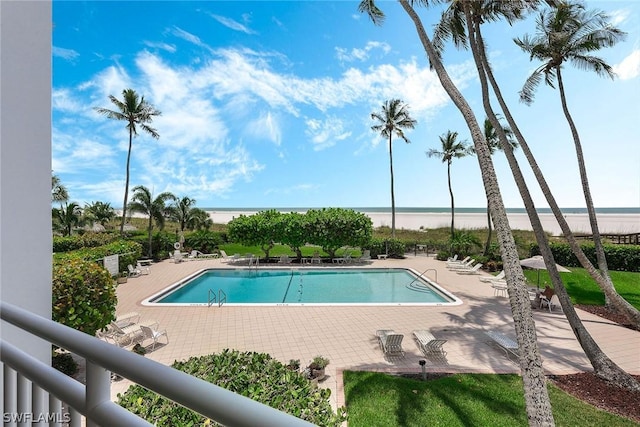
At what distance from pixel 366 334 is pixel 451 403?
3.63 metres

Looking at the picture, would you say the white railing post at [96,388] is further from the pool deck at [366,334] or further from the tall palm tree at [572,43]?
the tall palm tree at [572,43]

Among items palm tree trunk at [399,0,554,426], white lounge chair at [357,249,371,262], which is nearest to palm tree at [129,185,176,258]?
white lounge chair at [357,249,371,262]

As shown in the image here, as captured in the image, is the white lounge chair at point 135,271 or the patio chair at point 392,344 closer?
the patio chair at point 392,344

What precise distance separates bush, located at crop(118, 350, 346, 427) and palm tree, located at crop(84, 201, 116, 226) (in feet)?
113

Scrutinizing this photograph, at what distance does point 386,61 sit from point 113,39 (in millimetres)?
11979

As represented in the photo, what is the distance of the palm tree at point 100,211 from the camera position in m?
31.9

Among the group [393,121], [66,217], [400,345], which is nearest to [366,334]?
[400,345]

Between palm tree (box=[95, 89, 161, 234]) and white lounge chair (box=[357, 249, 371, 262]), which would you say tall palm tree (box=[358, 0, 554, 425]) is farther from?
palm tree (box=[95, 89, 161, 234])

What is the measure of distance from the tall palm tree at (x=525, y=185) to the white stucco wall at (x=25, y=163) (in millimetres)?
7671

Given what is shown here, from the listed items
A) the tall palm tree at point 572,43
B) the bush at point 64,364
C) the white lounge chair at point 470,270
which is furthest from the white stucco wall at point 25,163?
the white lounge chair at point 470,270

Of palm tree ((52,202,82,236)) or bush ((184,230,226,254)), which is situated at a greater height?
palm tree ((52,202,82,236))

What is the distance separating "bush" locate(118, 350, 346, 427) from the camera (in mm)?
3109

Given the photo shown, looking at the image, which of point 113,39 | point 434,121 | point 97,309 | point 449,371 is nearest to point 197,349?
point 97,309

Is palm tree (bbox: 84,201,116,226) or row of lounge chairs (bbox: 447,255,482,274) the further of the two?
palm tree (bbox: 84,201,116,226)
